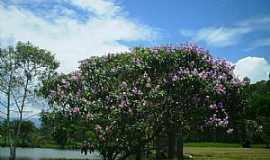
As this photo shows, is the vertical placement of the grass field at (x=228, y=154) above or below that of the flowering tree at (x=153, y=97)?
below

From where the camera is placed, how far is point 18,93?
47.5 m

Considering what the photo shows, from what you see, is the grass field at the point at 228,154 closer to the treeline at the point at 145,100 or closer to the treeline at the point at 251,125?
the treeline at the point at 251,125

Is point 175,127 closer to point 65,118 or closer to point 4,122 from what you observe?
point 65,118

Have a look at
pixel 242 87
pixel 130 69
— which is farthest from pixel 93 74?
pixel 242 87

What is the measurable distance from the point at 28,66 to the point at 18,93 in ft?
9.37

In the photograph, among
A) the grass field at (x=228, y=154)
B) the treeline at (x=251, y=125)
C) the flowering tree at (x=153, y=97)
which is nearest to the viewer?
the flowering tree at (x=153, y=97)

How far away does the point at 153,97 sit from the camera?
2061 centimetres

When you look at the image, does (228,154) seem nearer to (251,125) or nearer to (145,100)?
(251,125)

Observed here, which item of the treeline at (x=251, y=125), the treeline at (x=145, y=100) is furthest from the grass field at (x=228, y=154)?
the treeline at (x=145, y=100)

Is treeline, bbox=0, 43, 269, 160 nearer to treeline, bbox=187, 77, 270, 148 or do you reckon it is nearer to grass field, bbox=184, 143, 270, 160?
treeline, bbox=187, 77, 270, 148

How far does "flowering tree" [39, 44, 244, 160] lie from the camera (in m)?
20.8

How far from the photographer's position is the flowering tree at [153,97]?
820 inches

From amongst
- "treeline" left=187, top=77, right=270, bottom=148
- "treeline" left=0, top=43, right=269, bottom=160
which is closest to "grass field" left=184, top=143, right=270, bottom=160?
"treeline" left=187, top=77, right=270, bottom=148

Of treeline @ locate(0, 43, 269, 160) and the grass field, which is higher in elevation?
treeline @ locate(0, 43, 269, 160)
